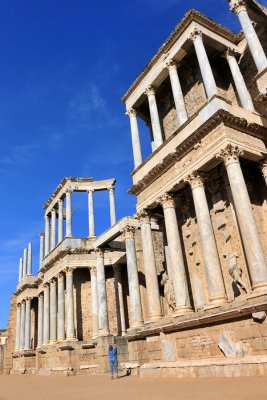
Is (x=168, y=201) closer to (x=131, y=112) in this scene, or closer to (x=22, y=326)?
(x=131, y=112)

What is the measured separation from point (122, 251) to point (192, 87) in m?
13.8

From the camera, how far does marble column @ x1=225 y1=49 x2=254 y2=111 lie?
15.3 m

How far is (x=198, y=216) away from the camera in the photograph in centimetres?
1392

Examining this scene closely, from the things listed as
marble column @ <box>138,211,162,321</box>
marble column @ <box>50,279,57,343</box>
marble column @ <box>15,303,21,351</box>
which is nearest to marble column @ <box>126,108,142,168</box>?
marble column @ <box>138,211,162,321</box>

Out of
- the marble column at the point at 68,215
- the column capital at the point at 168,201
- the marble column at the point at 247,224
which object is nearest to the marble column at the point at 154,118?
the column capital at the point at 168,201

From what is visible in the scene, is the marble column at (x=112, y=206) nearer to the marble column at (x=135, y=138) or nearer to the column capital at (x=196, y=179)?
the marble column at (x=135, y=138)

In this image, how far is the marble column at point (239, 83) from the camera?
15.3m

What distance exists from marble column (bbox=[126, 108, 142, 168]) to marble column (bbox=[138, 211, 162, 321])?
3.32m

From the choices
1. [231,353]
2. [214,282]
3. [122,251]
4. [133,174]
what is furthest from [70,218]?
[231,353]

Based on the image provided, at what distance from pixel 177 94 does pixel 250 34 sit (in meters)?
4.04

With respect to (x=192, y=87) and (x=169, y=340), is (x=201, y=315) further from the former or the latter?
(x=192, y=87)

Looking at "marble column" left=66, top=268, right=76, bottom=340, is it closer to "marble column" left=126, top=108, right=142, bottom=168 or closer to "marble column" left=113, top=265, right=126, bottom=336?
"marble column" left=113, top=265, right=126, bottom=336


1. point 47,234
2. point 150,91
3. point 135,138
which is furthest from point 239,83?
point 47,234

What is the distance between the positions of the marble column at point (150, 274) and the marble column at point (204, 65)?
21.6 ft
